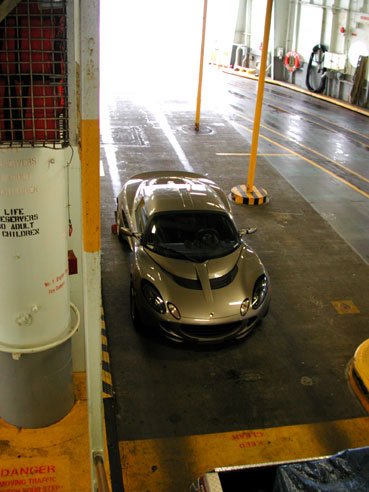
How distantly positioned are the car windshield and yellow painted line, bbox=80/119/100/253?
3.94 metres

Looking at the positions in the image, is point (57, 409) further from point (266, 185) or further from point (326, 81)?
point (326, 81)

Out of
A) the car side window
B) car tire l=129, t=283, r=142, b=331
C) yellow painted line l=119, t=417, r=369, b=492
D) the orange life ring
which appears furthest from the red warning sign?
the orange life ring

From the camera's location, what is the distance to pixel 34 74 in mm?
2967

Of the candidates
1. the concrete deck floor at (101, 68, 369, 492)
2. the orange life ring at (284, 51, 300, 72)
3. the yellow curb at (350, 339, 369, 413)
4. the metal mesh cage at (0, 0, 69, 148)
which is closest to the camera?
the metal mesh cage at (0, 0, 69, 148)

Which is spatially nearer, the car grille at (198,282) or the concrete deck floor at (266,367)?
the concrete deck floor at (266,367)

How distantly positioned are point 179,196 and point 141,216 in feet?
2.10

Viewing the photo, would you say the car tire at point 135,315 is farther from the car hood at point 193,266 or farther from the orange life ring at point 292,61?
the orange life ring at point 292,61

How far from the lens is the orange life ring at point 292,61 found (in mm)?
30445

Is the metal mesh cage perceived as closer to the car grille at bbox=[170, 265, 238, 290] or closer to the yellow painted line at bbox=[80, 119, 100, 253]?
the yellow painted line at bbox=[80, 119, 100, 253]

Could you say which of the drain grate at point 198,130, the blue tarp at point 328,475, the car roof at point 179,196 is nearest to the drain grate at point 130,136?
the drain grate at point 198,130

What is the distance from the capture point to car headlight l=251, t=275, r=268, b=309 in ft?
21.6

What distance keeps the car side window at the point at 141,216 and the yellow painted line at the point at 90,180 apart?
4.43 meters

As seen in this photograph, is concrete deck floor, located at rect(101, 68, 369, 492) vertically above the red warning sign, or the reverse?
the red warning sign

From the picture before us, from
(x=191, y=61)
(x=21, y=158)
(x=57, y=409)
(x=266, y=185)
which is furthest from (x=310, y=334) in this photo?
(x=191, y=61)
